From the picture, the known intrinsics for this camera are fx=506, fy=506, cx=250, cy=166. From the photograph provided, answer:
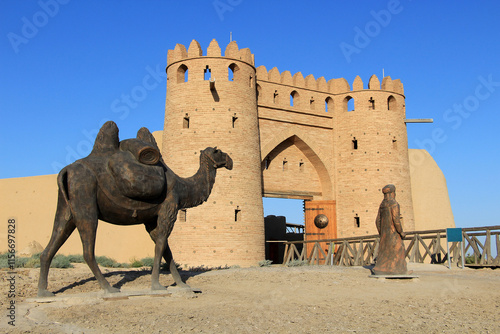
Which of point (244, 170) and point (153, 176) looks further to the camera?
point (244, 170)

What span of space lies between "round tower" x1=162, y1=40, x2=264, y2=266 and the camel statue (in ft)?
38.8

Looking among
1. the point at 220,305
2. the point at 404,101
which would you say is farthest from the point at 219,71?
the point at 220,305

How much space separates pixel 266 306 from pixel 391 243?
4.81 m

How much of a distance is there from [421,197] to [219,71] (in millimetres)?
18524

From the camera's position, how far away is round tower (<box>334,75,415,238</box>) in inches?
1010

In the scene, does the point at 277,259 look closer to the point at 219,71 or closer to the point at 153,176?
the point at 219,71

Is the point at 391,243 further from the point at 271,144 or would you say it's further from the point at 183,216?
the point at 271,144

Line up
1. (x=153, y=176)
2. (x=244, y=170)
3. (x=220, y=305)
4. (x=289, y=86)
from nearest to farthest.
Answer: (x=220, y=305) < (x=153, y=176) < (x=244, y=170) < (x=289, y=86)

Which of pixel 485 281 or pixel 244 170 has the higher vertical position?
pixel 244 170

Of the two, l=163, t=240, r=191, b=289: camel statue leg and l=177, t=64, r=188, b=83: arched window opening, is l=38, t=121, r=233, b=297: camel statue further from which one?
l=177, t=64, r=188, b=83: arched window opening

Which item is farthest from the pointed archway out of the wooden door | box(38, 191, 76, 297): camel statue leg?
box(38, 191, 76, 297): camel statue leg

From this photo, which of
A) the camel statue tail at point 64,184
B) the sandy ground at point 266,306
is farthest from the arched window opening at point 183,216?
the camel statue tail at point 64,184

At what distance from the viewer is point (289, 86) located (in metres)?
25.6

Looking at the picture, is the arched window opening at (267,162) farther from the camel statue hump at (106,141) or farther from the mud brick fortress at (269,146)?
the camel statue hump at (106,141)
